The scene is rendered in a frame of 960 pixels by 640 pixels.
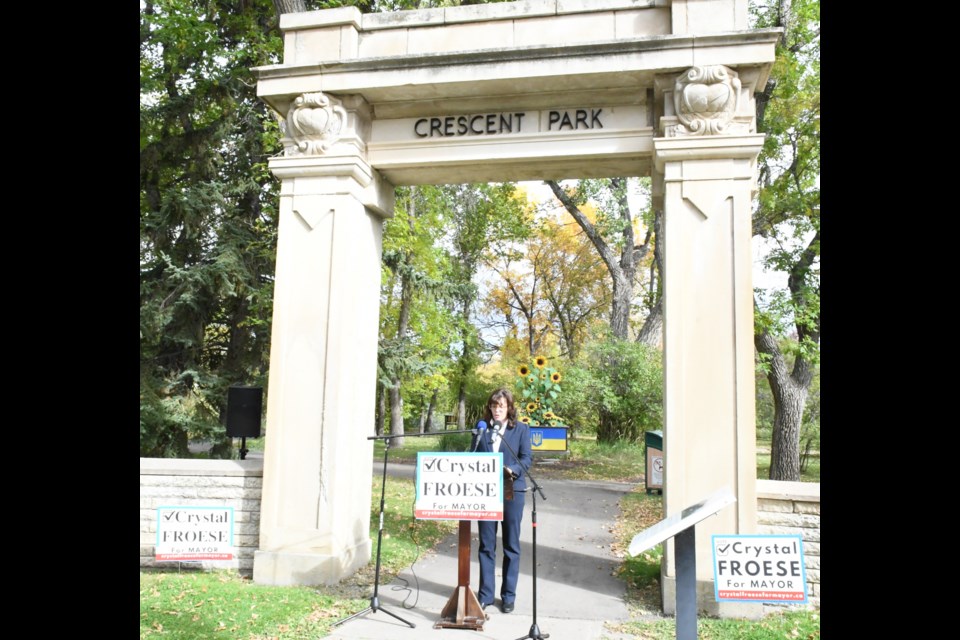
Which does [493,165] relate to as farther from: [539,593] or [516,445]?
[539,593]

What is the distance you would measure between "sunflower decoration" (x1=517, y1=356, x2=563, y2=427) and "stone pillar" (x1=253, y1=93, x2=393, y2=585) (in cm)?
1056

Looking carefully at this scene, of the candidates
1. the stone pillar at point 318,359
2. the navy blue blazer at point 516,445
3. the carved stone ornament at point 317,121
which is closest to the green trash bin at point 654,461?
the stone pillar at point 318,359

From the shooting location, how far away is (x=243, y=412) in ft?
25.8

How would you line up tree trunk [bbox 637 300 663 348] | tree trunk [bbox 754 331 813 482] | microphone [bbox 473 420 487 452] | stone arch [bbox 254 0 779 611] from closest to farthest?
microphone [bbox 473 420 487 452] < stone arch [bbox 254 0 779 611] < tree trunk [bbox 754 331 813 482] < tree trunk [bbox 637 300 663 348]

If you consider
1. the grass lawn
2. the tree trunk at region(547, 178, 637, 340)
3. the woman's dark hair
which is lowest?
the grass lawn

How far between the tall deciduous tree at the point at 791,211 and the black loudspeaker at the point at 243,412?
404 inches

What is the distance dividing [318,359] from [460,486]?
2.27m

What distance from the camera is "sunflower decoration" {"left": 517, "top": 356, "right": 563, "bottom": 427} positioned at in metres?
18.0

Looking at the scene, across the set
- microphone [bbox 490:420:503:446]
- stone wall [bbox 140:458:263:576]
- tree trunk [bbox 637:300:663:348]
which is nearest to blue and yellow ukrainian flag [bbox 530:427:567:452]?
tree trunk [bbox 637:300:663:348]

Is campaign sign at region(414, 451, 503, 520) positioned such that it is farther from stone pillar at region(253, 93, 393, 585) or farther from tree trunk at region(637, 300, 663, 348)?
tree trunk at region(637, 300, 663, 348)

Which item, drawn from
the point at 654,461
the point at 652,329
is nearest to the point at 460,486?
the point at 654,461

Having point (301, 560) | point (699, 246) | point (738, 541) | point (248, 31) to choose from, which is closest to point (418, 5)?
point (248, 31)

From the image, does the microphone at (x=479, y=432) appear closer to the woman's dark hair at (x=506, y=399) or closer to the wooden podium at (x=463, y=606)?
the woman's dark hair at (x=506, y=399)

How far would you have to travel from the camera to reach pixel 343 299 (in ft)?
23.7
